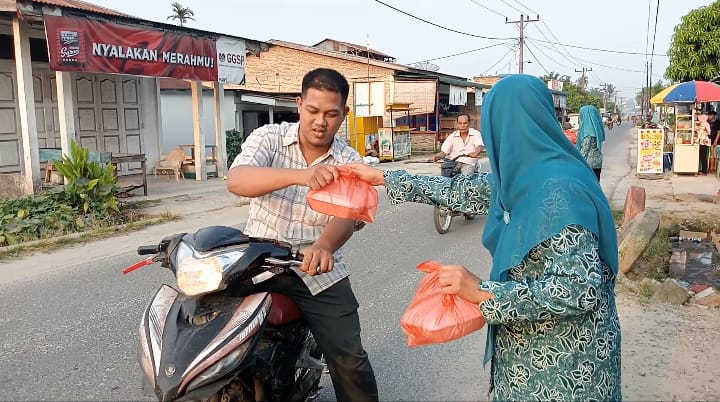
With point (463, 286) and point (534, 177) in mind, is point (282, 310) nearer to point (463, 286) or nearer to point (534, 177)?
→ point (463, 286)

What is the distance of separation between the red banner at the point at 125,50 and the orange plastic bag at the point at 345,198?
992cm

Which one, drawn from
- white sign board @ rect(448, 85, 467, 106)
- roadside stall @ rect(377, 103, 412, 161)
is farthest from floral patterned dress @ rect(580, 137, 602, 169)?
white sign board @ rect(448, 85, 467, 106)

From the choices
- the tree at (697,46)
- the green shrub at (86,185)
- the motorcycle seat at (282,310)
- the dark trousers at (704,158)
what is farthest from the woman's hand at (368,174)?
the tree at (697,46)

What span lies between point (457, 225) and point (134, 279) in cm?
495

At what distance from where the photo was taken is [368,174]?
7.45 feet

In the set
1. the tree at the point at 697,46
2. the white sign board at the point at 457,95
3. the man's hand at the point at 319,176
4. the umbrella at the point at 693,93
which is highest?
the tree at the point at 697,46

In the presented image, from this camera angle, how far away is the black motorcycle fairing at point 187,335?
191 cm

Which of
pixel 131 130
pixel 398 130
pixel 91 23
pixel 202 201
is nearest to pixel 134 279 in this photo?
pixel 202 201

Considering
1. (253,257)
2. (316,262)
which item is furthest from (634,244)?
(253,257)

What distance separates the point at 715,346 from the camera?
4395 mm

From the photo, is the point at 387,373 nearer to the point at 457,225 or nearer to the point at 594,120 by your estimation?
the point at 457,225

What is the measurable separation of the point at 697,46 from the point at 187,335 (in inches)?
795

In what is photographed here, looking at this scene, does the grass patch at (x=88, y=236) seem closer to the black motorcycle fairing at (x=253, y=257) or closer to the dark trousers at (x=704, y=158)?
the black motorcycle fairing at (x=253, y=257)

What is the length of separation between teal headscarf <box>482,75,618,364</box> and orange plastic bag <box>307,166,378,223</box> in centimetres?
55
